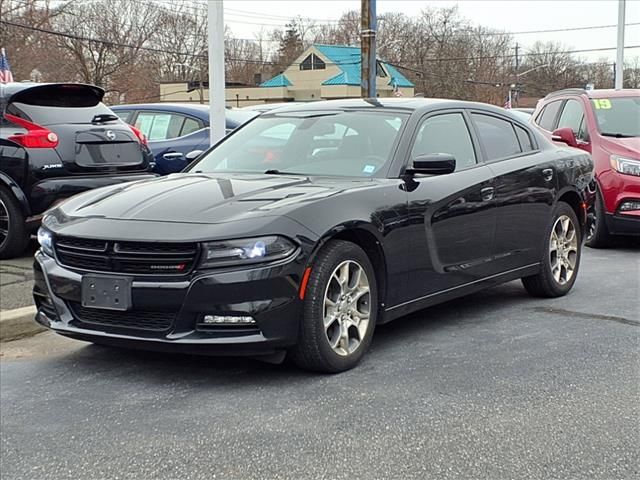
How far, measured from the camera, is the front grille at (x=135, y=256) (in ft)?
12.6

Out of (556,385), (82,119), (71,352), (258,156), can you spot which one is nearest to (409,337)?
(556,385)

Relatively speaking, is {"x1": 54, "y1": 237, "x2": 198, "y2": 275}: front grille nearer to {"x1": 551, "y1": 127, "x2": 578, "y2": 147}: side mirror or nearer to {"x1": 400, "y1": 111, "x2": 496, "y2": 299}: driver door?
{"x1": 400, "y1": 111, "x2": 496, "y2": 299}: driver door

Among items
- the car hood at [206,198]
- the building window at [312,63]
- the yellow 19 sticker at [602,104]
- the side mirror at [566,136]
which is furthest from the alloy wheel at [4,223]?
the building window at [312,63]

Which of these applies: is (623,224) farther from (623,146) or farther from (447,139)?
(447,139)

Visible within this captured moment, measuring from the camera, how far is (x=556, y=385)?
13.2 ft

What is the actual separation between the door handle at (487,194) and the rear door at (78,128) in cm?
391

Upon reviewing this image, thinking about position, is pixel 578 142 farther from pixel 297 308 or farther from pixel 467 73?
pixel 467 73

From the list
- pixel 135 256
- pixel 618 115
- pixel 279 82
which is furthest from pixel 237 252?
pixel 279 82

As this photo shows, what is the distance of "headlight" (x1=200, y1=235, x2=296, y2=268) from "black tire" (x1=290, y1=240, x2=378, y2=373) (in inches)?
11.3

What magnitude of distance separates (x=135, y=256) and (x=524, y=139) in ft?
11.7

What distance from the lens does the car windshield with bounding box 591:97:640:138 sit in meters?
9.09

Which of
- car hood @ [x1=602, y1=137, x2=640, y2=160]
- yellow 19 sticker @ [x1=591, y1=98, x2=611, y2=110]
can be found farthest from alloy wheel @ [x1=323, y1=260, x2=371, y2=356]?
yellow 19 sticker @ [x1=591, y1=98, x2=611, y2=110]

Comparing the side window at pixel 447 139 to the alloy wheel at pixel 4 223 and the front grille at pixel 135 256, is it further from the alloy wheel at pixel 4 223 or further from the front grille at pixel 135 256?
the alloy wheel at pixel 4 223

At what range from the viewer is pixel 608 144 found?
8828 mm
